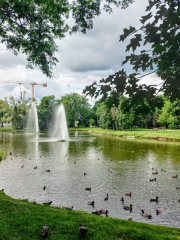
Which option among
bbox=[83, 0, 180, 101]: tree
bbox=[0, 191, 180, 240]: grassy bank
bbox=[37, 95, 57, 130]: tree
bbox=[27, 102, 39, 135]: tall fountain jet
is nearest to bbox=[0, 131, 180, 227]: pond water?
bbox=[0, 191, 180, 240]: grassy bank

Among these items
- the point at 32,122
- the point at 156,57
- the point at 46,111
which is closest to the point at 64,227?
the point at 156,57

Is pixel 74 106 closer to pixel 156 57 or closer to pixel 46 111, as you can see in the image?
pixel 46 111

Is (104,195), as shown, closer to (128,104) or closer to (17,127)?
(128,104)

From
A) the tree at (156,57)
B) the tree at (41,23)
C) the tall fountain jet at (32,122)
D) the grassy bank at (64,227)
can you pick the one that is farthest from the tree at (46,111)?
the tree at (156,57)

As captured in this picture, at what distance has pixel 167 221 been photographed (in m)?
8.10

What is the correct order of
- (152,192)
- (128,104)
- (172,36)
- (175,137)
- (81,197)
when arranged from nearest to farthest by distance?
1. (172,36)
2. (128,104)
3. (81,197)
4. (152,192)
5. (175,137)

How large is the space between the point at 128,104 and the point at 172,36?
156 centimetres

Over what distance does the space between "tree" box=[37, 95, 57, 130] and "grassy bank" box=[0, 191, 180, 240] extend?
260 ft

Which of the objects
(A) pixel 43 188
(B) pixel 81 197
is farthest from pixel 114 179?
(A) pixel 43 188

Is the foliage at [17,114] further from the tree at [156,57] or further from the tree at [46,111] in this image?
the tree at [156,57]

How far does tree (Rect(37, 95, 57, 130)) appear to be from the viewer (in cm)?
8500

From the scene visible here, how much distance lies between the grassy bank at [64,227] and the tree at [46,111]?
79220 millimetres

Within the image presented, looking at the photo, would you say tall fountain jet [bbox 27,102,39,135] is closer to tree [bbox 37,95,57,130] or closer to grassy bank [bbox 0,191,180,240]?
tree [bbox 37,95,57,130]

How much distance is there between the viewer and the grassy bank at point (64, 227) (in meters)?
5.25
